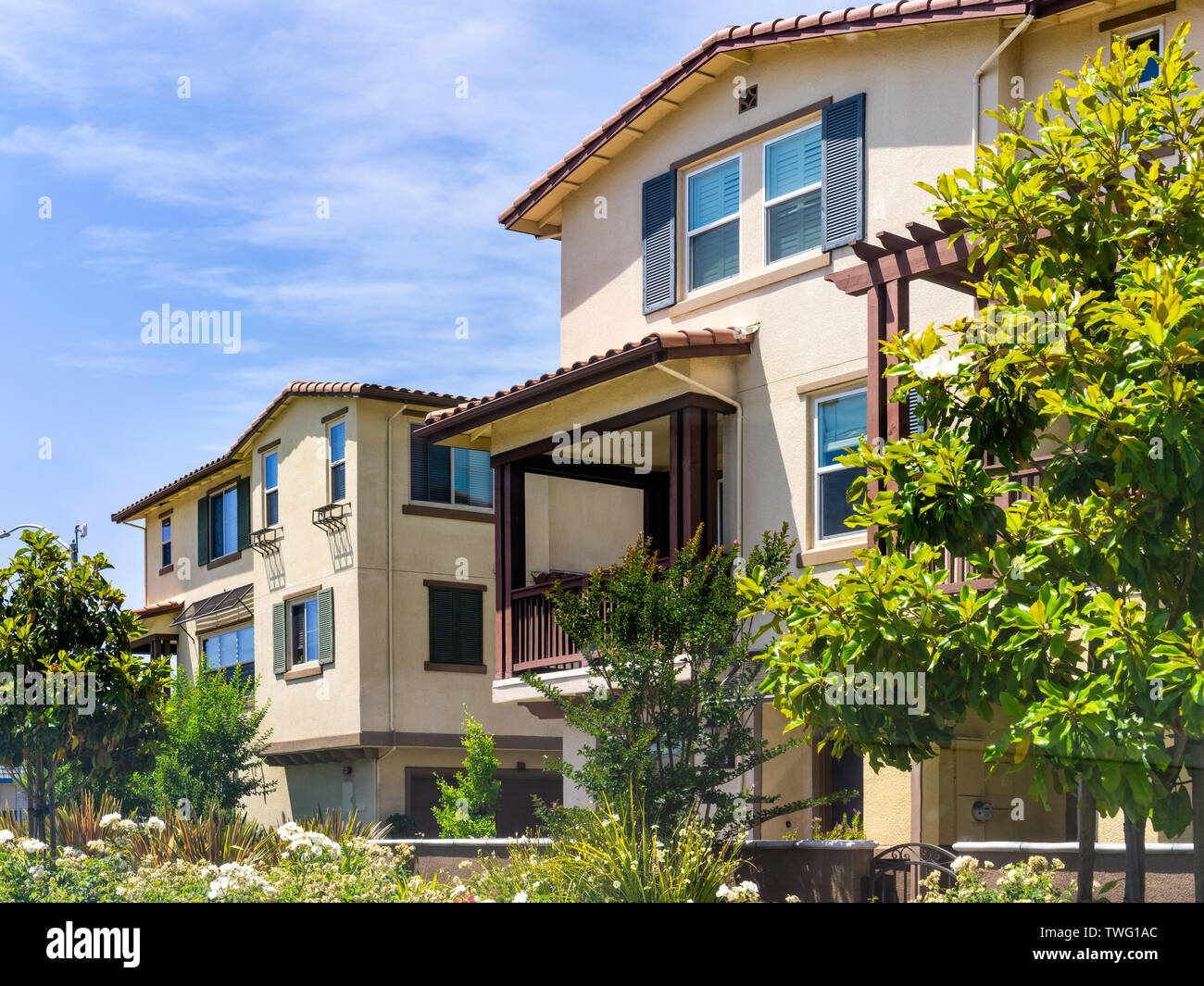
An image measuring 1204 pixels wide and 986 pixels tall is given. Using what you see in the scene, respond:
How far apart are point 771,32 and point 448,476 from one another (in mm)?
12218

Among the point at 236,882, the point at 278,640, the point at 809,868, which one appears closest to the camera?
the point at 236,882

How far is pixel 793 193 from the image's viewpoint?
61.8 feet

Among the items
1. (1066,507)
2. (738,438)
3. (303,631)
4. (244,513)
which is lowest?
(303,631)

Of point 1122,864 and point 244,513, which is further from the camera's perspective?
point 244,513

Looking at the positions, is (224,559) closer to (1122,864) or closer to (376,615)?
(376,615)

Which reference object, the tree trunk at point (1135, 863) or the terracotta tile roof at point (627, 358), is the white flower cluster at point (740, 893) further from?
the terracotta tile roof at point (627, 358)

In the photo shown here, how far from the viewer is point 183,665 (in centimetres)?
3516

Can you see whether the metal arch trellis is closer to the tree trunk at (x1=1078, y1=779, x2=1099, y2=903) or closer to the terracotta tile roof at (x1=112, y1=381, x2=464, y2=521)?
the tree trunk at (x1=1078, y1=779, x2=1099, y2=903)

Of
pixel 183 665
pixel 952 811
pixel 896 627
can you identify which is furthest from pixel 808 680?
pixel 183 665

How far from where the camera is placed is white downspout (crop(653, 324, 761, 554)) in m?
18.5

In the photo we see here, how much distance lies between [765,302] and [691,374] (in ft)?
4.35

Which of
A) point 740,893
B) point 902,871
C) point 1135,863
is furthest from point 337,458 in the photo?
point 1135,863

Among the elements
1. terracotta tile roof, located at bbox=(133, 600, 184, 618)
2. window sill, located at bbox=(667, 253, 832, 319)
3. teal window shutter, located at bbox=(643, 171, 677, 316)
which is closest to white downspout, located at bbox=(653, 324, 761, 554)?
window sill, located at bbox=(667, 253, 832, 319)

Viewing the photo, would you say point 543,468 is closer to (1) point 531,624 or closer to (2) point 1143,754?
(1) point 531,624
